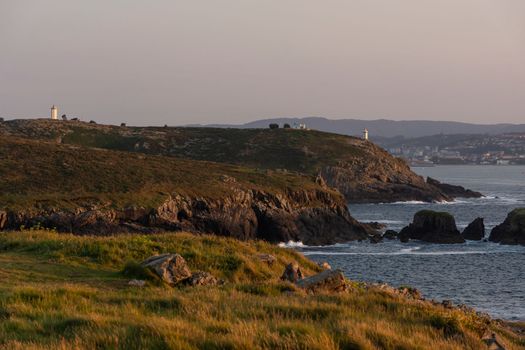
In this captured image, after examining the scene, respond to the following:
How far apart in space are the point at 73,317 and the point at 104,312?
96cm

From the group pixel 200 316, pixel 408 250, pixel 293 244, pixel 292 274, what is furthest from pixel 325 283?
pixel 293 244

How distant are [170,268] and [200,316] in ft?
21.2

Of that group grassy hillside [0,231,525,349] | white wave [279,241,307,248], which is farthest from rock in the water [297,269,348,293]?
white wave [279,241,307,248]

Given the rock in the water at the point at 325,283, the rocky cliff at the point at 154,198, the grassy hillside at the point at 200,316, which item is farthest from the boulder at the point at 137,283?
the rocky cliff at the point at 154,198

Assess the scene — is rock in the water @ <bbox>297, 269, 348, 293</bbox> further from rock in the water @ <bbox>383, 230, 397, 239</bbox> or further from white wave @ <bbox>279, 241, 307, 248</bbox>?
rock in the water @ <bbox>383, 230, 397, 239</bbox>

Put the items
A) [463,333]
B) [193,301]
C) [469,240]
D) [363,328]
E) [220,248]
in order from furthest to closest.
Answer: [469,240], [220,248], [193,301], [463,333], [363,328]

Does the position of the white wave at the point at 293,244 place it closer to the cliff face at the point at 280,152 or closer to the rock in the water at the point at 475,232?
the rock in the water at the point at 475,232

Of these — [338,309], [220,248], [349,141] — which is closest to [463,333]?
[338,309]

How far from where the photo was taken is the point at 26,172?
2810 inches

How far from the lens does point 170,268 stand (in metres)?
18.7

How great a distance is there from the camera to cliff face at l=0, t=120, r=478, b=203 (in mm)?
138875

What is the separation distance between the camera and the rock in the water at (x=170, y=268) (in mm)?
18359

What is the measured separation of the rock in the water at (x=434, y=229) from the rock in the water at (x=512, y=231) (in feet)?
13.6

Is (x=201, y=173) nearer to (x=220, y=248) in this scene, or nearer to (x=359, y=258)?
(x=359, y=258)
